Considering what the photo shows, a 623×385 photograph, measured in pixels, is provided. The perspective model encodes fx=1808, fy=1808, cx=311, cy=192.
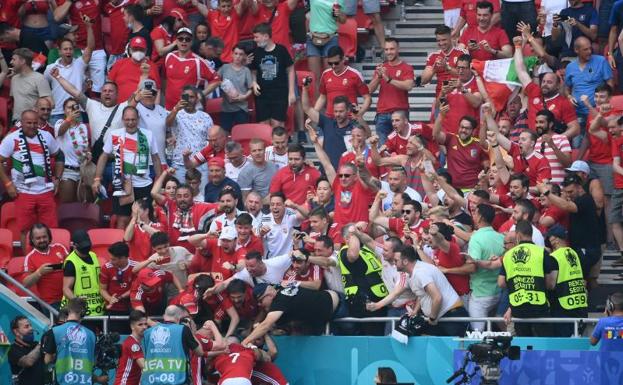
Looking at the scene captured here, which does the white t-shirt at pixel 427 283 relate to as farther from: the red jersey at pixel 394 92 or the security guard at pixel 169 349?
the red jersey at pixel 394 92

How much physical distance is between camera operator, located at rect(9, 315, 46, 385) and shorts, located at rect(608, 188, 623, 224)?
22.9ft

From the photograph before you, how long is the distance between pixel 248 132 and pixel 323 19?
2.01 meters

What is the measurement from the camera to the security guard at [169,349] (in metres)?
19.3

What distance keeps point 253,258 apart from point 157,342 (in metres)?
1.49

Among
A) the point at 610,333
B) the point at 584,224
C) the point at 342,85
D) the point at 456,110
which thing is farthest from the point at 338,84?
the point at 610,333

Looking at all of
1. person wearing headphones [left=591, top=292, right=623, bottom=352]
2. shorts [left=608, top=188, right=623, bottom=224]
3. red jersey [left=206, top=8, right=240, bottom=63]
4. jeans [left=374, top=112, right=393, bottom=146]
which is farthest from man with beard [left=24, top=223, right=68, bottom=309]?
shorts [left=608, top=188, right=623, bottom=224]

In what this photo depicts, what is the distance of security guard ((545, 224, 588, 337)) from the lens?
1931 cm

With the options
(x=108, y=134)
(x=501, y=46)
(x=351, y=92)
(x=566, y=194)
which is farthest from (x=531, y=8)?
(x=108, y=134)

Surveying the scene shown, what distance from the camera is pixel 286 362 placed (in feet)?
66.9

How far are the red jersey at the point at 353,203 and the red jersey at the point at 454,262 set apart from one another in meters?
1.32

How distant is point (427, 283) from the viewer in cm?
1942

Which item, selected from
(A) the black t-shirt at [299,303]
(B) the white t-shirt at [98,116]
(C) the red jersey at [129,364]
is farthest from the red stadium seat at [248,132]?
(C) the red jersey at [129,364]

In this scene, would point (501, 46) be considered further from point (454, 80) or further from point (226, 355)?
point (226, 355)

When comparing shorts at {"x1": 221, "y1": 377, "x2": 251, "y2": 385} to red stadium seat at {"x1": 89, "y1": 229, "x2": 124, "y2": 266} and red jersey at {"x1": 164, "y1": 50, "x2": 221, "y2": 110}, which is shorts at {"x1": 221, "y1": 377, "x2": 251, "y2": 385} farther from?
red jersey at {"x1": 164, "y1": 50, "x2": 221, "y2": 110}
